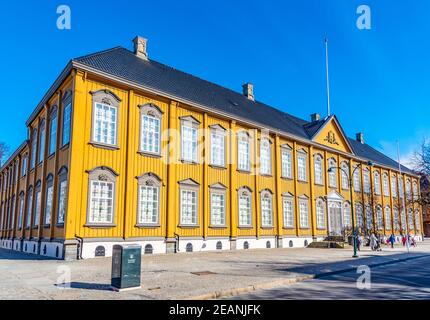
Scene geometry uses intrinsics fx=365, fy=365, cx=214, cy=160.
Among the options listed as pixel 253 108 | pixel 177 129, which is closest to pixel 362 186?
pixel 253 108

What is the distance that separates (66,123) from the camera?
2030 cm

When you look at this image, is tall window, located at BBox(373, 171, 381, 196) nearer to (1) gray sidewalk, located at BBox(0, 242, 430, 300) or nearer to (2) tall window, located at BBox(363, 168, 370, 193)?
(2) tall window, located at BBox(363, 168, 370, 193)

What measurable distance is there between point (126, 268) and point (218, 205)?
52.0 feet

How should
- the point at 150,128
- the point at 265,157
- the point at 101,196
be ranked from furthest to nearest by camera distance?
the point at 265,157 < the point at 150,128 < the point at 101,196

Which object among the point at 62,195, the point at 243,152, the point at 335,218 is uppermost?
the point at 243,152

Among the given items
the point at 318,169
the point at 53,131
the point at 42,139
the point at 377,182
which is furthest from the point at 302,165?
the point at 42,139

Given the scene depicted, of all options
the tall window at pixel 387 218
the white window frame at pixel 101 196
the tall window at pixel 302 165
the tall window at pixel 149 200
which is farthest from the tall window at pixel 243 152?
the tall window at pixel 387 218

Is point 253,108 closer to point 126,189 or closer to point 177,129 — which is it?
point 177,129

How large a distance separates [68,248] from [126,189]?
427 cm

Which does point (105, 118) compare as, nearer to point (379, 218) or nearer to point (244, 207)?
point (244, 207)

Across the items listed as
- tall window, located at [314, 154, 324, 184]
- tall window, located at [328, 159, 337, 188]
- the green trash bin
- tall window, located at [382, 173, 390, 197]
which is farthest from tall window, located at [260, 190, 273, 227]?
tall window, located at [382, 173, 390, 197]

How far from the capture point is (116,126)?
20.4 metres

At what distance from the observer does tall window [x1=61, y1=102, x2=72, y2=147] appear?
19.6 meters
